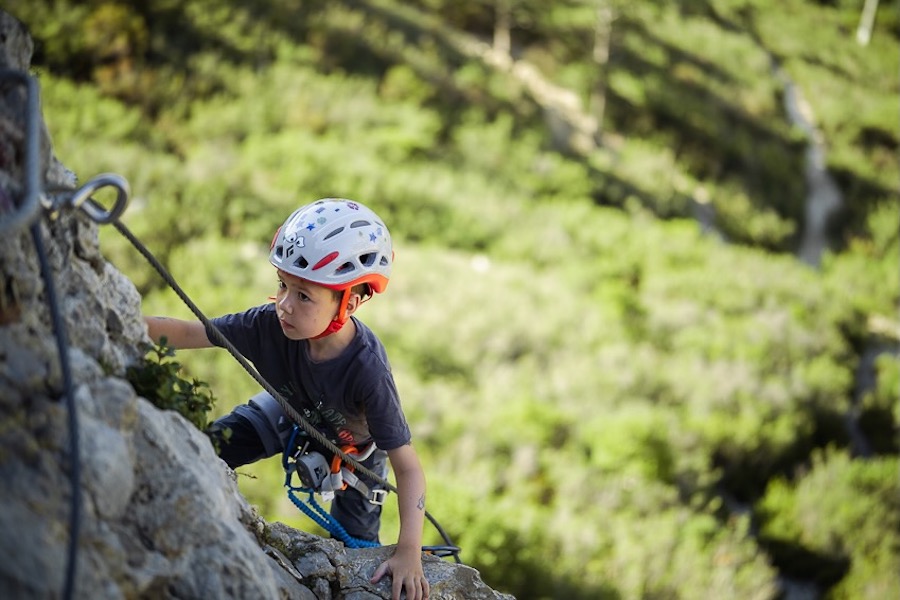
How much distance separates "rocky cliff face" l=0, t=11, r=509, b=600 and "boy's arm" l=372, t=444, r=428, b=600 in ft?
1.30

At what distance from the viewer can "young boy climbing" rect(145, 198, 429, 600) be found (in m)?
2.61

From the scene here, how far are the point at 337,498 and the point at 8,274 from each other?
5.80 ft

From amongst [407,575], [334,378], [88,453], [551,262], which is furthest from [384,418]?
[551,262]

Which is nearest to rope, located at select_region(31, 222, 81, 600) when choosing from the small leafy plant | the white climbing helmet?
the small leafy plant

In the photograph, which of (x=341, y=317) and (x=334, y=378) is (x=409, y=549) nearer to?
(x=334, y=378)

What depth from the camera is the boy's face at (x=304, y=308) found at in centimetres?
258

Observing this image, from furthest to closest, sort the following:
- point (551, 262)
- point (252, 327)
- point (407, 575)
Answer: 1. point (551, 262)
2. point (252, 327)
3. point (407, 575)

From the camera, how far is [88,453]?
175 centimetres

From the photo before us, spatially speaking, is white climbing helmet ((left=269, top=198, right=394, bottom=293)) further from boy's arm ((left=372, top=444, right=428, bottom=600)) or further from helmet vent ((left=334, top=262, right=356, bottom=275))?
boy's arm ((left=372, top=444, right=428, bottom=600))

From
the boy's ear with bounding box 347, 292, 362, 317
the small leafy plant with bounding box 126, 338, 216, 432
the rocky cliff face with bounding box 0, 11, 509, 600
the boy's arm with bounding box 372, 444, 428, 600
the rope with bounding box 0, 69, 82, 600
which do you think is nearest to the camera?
the rope with bounding box 0, 69, 82, 600

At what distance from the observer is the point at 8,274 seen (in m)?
1.78

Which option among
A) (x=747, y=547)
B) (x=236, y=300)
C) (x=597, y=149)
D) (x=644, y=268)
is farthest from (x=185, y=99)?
(x=747, y=547)

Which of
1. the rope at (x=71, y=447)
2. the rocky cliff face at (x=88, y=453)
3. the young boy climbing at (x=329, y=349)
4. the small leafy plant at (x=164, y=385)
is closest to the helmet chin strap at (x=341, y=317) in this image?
the young boy climbing at (x=329, y=349)

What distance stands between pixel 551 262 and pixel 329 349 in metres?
10.5
